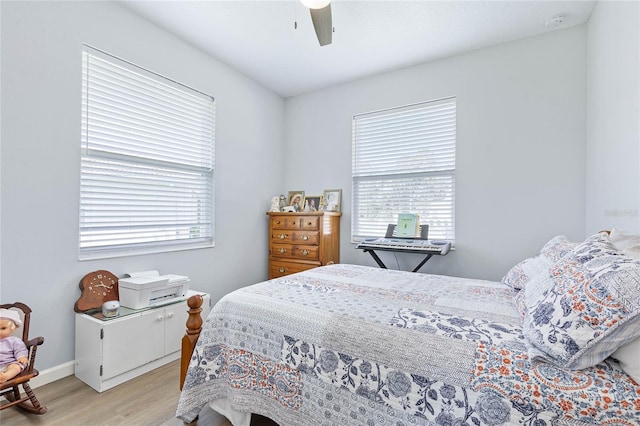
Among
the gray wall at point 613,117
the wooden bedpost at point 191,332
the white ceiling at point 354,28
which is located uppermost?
the white ceiling at point 354,28

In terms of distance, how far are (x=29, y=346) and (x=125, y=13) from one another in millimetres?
2505

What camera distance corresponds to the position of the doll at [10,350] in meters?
1.58

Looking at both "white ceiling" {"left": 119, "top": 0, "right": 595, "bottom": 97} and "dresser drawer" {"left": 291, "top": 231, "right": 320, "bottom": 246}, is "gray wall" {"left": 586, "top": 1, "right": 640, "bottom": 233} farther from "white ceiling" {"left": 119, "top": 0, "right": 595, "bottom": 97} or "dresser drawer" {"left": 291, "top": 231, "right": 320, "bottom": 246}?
"dresser drawer" {"left": 291, "top": 231, "right": 320, "bottom": 246}

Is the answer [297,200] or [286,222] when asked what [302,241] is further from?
[297,200]

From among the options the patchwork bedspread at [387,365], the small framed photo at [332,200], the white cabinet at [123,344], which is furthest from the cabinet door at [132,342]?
the small framed photo at [332,200]

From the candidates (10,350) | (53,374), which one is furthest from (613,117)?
(53,374)

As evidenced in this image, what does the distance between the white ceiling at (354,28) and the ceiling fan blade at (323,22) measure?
0.74m

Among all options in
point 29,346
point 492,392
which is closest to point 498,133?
point 492,392

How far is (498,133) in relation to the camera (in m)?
2.95

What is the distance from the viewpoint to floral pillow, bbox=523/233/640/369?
2.86ft

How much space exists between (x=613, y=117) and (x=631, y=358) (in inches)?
74.5

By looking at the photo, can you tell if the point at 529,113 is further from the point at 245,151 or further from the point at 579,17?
the point at 245,151

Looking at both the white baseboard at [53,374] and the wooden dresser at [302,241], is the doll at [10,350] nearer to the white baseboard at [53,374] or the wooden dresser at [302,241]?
the white baseboard at [53,374]

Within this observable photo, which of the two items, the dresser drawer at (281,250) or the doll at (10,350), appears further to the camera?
the dresser drawer at (281,250)
